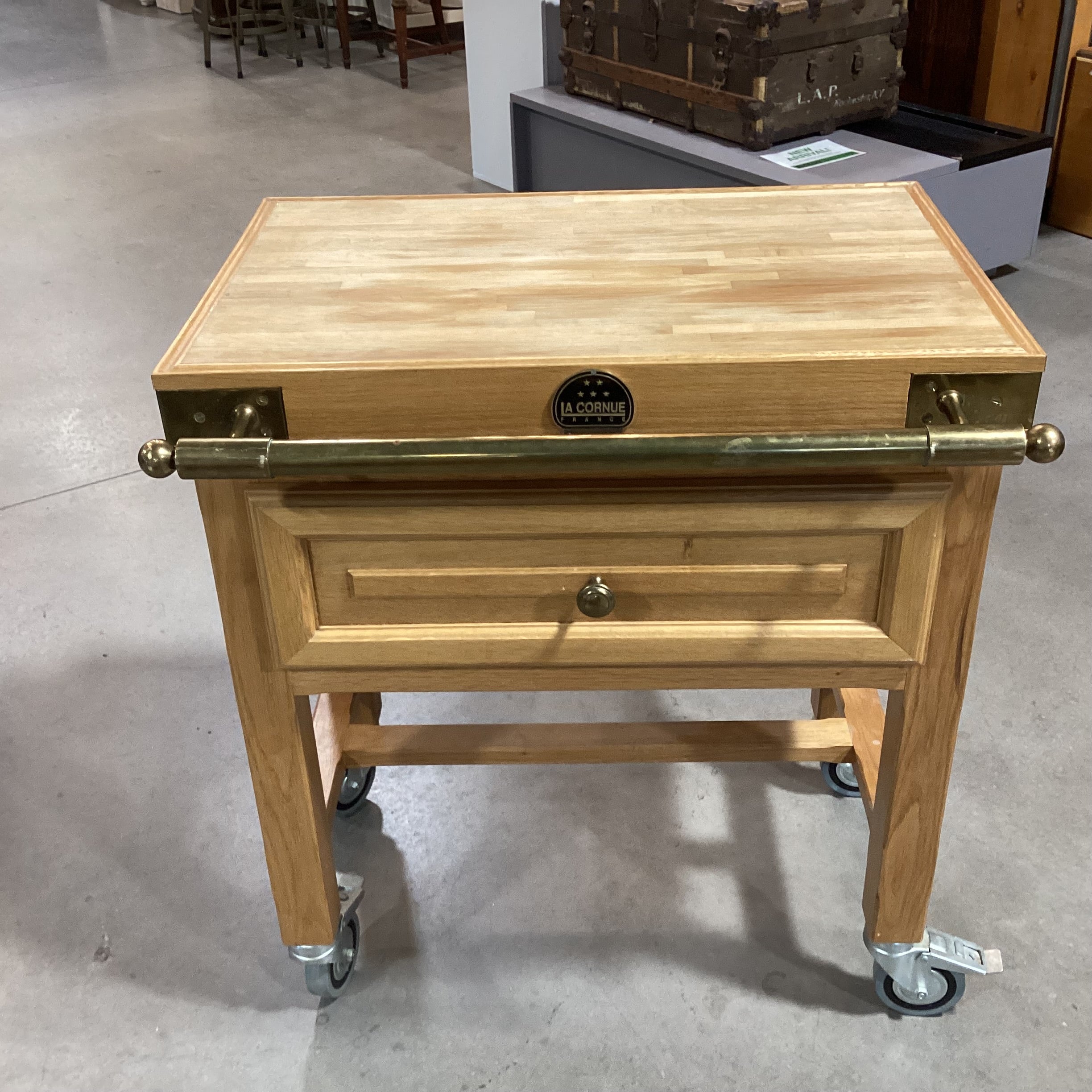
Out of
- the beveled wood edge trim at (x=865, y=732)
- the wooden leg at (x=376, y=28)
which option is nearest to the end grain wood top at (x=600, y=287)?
the beveled wood edge trim at (x=865, y=732)

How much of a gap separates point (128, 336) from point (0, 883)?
2239 mm

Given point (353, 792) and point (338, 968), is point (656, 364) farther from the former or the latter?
point (353, 792)

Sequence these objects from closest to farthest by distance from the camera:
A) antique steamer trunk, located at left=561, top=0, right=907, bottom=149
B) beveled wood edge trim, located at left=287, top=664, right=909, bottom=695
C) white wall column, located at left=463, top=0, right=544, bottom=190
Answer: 1. beveled wood edge trim, located at left=287, top=664, right=909, bottom=695
2. antique steamer trunk, located at left=561, top=0, right=907, bottom=149
3. white wall column, located at left=463, top=0, right=544, bottom=190

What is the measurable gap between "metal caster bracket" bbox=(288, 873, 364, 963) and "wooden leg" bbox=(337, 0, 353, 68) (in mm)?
6237

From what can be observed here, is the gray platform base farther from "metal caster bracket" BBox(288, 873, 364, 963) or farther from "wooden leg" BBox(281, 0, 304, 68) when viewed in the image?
"wooden leg" BBox(281, 0, 304, 68)

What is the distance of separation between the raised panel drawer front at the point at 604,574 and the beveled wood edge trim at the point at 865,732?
377 millimetres

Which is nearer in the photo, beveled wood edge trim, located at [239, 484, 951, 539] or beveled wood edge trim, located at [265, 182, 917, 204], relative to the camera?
beveled wood edge trim, located at [239, 484, 951, 539]

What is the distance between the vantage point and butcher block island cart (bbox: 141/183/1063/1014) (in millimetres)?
1096

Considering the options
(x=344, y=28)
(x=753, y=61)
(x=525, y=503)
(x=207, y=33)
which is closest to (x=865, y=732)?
(x=525, y=503)

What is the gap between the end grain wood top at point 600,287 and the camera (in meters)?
1.12

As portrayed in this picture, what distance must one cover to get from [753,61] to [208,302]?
2.31 m

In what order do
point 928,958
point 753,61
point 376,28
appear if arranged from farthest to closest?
point 376,28 → point 753,61 → point 928,958

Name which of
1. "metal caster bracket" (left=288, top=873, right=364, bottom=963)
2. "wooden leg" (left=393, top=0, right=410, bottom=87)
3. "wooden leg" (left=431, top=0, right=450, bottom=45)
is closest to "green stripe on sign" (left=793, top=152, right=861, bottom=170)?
"metal caster bracket" (left=288, top=873, right=364, bottom=963)

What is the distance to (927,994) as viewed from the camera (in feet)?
4.99
